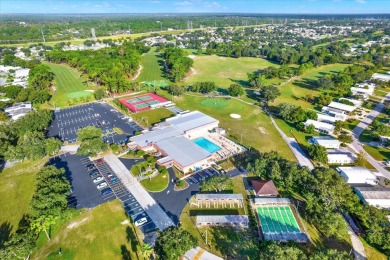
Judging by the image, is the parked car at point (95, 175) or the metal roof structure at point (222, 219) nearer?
the metal roof structure at point (222, 219)

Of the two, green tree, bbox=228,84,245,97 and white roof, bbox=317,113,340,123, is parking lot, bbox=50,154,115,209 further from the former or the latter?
white roof, bbox=317,113,340,123

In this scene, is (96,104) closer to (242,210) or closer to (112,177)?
(112,177)

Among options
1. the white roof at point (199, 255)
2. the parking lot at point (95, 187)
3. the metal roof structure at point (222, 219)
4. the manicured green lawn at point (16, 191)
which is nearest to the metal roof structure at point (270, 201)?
the metal roof structure at point (222, 219)

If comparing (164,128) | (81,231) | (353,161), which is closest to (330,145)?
(353,161)

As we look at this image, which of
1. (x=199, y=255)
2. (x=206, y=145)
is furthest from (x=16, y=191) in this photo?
Result: (x=206, y=145)

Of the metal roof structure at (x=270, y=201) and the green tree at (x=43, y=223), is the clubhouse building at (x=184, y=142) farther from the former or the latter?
the green tree at (x=43, y=223)

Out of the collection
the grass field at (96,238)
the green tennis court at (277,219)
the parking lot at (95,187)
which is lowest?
the grass field at (96,238)
